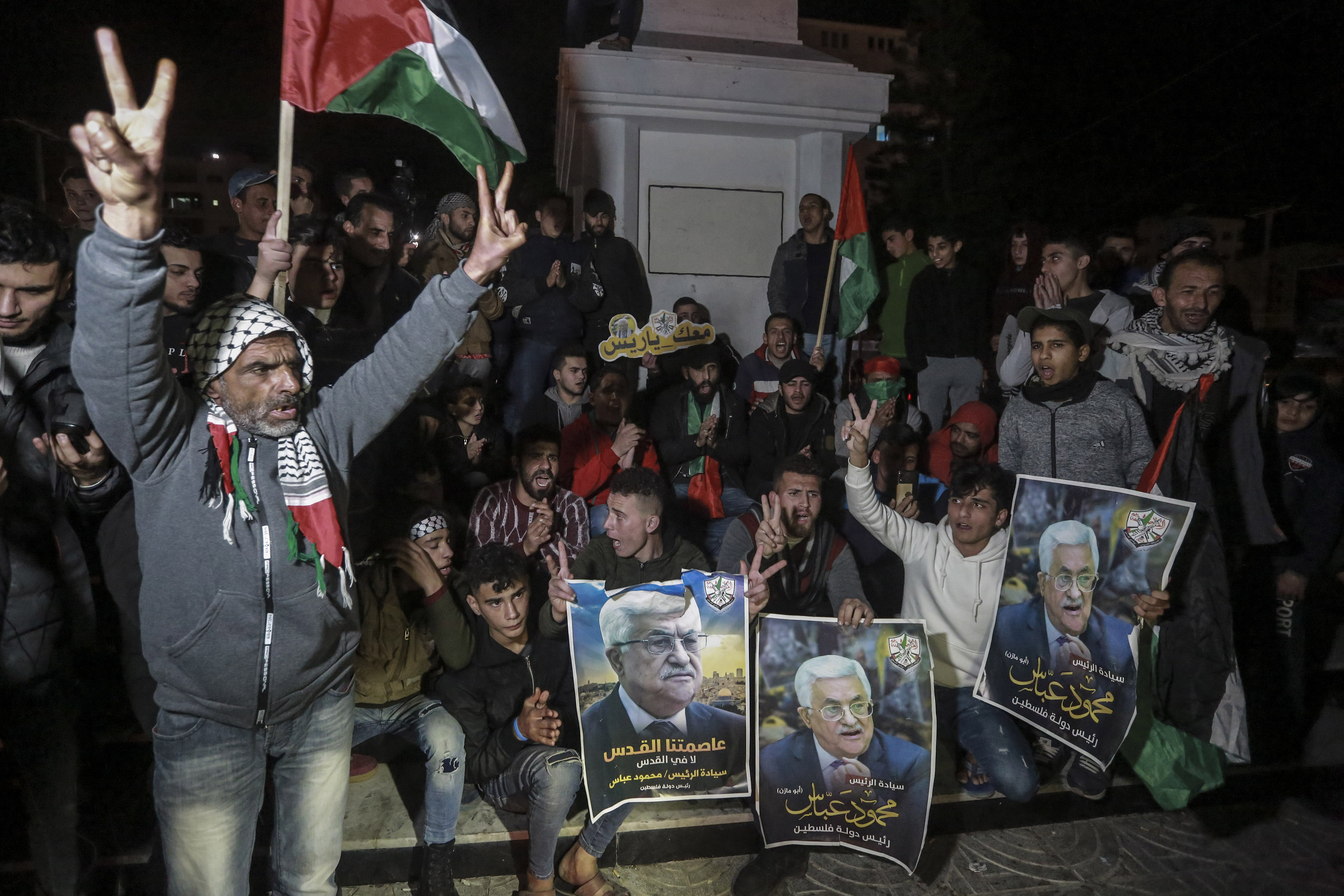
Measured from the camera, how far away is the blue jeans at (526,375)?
5.86m

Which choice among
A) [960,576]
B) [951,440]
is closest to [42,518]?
[960,576]

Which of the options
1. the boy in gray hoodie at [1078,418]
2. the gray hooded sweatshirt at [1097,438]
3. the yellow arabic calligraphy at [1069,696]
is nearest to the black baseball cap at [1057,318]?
the boy in gray hoodie at [1078,418]

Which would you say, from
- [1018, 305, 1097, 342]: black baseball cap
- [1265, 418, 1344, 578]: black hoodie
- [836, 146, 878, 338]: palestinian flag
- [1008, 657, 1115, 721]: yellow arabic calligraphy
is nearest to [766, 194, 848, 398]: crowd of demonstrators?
[836, 146, 878, 338]: palestinian flag

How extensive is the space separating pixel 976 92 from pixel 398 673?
2509cm

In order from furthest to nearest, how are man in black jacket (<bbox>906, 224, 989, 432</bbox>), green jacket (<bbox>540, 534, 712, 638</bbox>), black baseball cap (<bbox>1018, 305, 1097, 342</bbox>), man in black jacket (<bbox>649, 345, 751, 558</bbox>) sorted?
man in black jacket (<bbox>906, 224, 989, 432</bbox>)
man in black jacket (<bbox>649, 345, 751, 558</bbox>)
black baseball cap (<bbox>1018, 305, 1097, 342</bbox>)
green jacket (<bbox>540, 534, 712, 638</bbox>)

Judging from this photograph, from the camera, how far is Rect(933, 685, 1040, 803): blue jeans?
3.71m

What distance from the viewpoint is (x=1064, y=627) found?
3.66m

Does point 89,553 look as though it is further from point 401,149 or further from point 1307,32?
point 401,149

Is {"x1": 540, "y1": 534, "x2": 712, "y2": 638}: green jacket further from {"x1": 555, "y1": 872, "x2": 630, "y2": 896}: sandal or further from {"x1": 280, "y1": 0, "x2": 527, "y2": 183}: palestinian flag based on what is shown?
{"x1": 280, "y1": 0, "x2": 527, "y2": 183}: palestinian flag

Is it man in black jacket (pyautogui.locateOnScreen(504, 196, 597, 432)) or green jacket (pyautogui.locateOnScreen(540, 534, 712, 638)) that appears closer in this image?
green jacket (pyautogui.locateOnScreen(540, 534, 712, 638))

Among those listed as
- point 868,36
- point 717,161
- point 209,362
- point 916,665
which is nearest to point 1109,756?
point 916,665

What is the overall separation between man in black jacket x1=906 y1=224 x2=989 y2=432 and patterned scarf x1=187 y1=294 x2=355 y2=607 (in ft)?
16.3

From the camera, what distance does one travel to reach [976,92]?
952 inches

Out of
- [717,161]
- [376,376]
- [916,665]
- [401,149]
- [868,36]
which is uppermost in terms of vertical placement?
[868,36]
